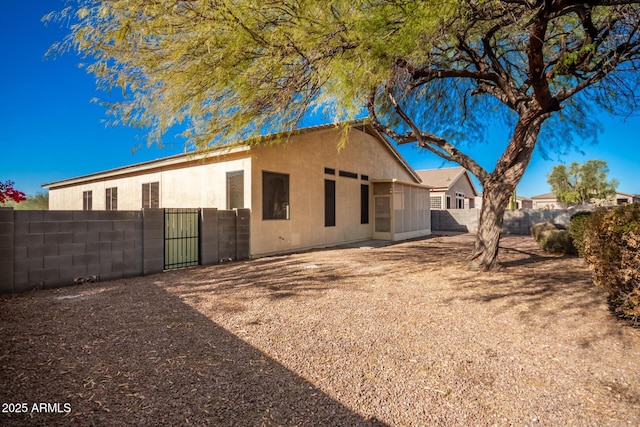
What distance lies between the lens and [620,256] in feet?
12.8

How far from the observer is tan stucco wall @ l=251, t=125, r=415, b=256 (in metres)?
10.2

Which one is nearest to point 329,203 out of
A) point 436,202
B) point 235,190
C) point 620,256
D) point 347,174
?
point 347,174

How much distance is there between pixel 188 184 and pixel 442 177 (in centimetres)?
2533

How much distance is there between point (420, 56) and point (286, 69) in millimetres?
2456

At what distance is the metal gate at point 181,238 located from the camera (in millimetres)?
7902

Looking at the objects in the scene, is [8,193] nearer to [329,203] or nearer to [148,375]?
[148,375]

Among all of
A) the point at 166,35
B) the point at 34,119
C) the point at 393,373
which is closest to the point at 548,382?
the point at 393,373

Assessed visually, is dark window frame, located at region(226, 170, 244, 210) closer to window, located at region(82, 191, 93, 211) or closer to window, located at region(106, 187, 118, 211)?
window, located at region(106, 187, 118, 211)

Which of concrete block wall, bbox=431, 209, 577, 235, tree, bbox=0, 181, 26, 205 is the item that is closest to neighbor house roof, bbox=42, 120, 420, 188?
tree, bbox=0, 181, 26, 205

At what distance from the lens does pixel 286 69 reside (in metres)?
6.13

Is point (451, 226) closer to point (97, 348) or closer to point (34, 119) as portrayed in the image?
point (97, 348)

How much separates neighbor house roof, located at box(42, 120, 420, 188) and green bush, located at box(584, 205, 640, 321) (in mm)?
5176

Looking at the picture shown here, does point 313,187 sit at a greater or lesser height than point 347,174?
lesser

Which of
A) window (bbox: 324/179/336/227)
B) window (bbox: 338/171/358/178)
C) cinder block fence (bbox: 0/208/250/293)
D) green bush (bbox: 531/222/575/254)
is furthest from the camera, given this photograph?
window (bbox: 338/171/358/178)
